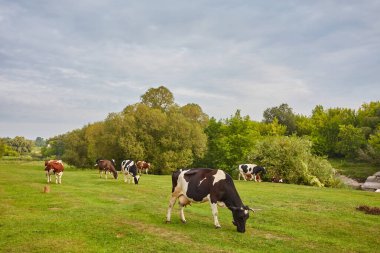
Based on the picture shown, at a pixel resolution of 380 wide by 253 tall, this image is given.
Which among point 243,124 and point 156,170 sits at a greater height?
point 243,124

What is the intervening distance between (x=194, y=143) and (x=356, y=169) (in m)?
43.8

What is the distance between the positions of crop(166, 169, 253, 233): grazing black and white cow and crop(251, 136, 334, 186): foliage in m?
33.1

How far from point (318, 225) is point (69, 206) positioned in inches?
547

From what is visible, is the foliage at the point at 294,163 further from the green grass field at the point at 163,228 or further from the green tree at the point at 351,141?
the green tree at the point at 351,141

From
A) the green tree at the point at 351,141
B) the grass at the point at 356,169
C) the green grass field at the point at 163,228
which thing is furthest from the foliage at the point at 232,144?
the green grass field at the point at 163,228

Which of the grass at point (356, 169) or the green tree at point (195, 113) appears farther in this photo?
the green tree at point (195, 113)

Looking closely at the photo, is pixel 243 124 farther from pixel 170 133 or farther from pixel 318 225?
pixel 318 225

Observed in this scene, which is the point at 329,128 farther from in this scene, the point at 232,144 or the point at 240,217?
the point at 240,217

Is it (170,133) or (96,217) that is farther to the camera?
(170,133)

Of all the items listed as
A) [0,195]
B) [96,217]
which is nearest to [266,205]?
[96,217]

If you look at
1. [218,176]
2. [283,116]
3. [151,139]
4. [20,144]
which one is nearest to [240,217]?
[218,176]

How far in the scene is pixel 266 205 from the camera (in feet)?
72.7

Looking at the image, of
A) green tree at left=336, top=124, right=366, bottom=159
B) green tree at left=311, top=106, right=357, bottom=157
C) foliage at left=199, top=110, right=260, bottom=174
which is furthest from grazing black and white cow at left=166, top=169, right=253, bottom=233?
green tree at left=311, top=106, right=357, bottom=157

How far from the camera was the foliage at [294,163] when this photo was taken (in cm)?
4592
